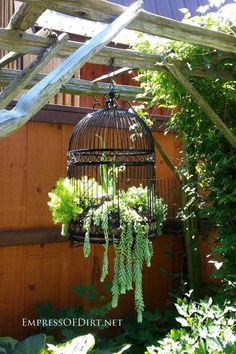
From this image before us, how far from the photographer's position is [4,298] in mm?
3314

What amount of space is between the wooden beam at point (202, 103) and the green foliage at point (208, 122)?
0.07 metres

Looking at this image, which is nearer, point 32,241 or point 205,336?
point 205,336

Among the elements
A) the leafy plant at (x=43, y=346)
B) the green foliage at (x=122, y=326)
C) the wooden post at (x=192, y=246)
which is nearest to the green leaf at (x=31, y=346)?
the leafy plant at (x=43, y=346)

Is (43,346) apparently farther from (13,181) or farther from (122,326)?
(13,181)

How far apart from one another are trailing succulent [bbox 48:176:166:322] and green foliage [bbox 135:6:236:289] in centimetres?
60

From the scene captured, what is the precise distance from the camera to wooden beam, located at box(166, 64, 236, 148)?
8.15 feet

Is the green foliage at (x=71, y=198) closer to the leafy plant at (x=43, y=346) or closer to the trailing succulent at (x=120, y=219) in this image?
the trailing succulent at (x=120, y=219)

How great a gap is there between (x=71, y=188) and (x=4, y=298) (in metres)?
1.22

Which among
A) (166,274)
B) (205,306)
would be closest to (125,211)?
(205,306)

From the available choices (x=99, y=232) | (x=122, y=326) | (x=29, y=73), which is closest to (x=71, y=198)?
(x=99, y=232)

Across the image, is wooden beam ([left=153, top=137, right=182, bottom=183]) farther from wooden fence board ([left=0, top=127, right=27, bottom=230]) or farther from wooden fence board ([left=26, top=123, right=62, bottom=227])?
wooden fence board ([left=0, top=127, right=27, bottom=230])

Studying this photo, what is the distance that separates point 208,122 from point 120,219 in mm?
1106

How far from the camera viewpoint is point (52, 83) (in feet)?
5.04

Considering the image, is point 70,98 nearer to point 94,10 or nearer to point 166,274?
point 166,274
